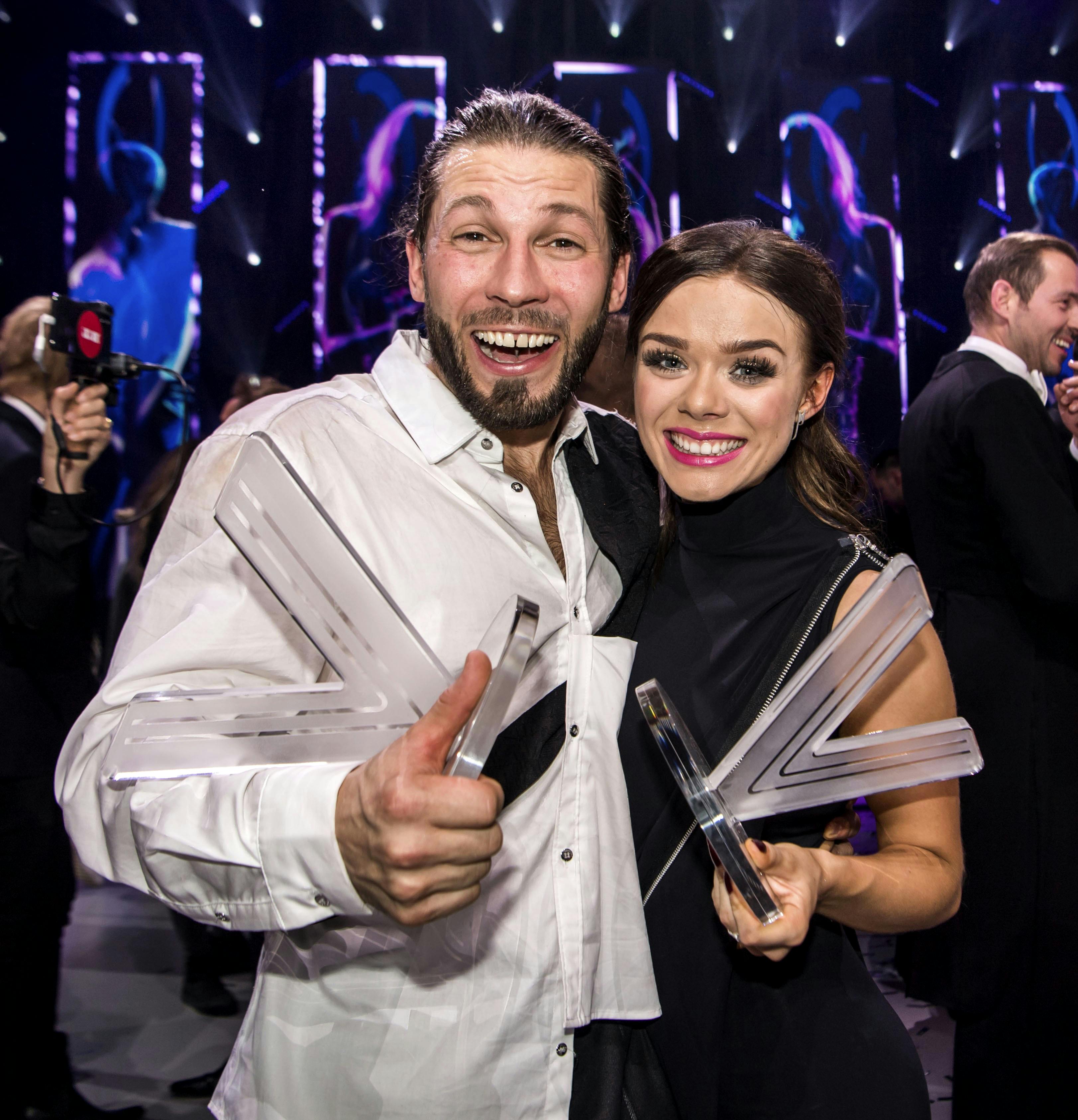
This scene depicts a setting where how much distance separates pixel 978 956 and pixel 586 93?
14.4 ft

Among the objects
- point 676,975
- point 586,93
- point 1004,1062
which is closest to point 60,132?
point 586,93

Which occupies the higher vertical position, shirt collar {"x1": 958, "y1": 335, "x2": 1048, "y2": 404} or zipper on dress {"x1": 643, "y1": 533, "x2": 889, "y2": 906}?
shirt collar {"x1": 958, "y1": 335, "x2": 1048, "y2": 404}

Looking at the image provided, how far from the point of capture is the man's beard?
4.57 ft

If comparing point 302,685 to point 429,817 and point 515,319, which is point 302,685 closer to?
point 429,817

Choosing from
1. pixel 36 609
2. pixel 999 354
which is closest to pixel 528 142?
pixel 36 609

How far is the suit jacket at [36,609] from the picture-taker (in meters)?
2.29

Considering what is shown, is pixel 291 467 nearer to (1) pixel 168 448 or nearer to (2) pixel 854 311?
(2) pixel 854 311

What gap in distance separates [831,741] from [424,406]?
0.71m

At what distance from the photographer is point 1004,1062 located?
2469 mm

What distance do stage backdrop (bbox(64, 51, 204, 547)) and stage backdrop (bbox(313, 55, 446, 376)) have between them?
64 centimetres

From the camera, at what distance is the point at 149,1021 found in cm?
331

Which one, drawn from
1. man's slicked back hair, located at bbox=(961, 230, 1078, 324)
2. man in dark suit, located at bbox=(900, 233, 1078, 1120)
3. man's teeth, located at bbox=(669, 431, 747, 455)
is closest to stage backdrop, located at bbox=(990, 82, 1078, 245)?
man's slicked back hair, located at bbox=(961, 230, 1078, 324)

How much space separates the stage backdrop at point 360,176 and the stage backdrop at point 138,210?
0.64 metres

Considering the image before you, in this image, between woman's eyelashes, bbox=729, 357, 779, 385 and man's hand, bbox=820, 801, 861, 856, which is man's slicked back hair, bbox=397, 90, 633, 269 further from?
man's hand, bbox=820, 801, 861, 856
